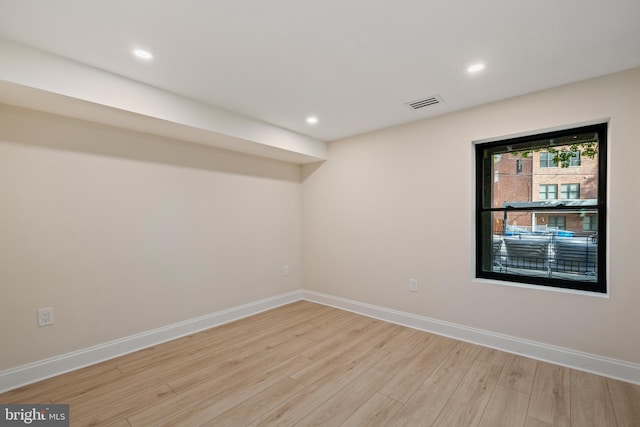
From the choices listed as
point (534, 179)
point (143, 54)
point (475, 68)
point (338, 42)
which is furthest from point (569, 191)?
point (143, 54)

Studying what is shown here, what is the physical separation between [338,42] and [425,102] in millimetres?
1326

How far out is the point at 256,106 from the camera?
2.94 metres

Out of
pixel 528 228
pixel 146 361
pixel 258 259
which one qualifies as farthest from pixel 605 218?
pixel 146 361

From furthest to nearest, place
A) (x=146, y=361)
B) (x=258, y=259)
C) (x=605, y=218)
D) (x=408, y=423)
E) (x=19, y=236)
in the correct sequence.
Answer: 1. (x=258, y=259)
2. (x=146, y=361)
3. (x=605, y=218)
4. (x=19, y=236)
5. (x=408, y=423)

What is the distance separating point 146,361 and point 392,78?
327 centimetres

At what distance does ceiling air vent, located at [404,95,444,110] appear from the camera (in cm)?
276

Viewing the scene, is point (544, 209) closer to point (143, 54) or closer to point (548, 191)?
point (548, 191)

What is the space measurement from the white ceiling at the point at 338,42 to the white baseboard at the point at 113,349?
2.37 m

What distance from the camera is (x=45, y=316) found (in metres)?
2.35

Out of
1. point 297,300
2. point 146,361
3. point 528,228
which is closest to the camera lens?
point 146,361

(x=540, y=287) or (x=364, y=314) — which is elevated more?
(x=540, y=287)

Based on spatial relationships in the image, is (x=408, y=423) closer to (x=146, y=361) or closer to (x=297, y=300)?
(x=146, y=361)

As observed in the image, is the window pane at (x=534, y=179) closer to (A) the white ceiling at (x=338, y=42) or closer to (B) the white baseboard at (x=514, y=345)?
(A) the white ceiling at (x=338, y=42)

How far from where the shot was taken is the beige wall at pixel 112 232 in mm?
2258
